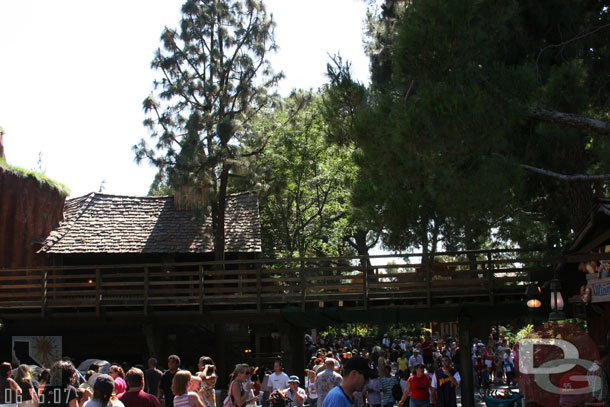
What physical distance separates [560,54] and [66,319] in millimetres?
15507

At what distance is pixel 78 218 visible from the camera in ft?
86.8

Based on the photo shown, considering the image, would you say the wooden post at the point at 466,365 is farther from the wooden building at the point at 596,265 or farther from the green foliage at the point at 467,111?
the wooden building at the point at 596,265

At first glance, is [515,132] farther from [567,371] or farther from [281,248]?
[281,248]

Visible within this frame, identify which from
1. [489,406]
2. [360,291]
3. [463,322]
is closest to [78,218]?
[360,291]

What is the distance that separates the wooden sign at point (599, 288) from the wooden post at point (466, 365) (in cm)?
622

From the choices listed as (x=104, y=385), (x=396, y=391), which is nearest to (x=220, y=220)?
(x=396, y=391)

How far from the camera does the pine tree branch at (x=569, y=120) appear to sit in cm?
1097

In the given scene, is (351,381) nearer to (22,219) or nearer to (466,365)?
(466,365)

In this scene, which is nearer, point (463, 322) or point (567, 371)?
point (567, 371)

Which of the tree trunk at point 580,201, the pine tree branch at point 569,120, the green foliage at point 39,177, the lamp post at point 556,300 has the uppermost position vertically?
the green foliage at point 39,177

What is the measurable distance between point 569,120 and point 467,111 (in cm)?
207

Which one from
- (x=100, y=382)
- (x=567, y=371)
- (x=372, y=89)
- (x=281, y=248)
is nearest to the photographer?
(x=100, y=382)

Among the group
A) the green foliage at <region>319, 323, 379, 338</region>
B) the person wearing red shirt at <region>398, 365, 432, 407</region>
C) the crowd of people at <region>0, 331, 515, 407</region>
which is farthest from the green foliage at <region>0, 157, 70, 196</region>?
the green foliage at <region>319, 323, 379, 338</region>

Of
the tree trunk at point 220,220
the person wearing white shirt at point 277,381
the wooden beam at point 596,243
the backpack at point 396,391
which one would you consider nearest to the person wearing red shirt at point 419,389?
the backpack at point 396,391
